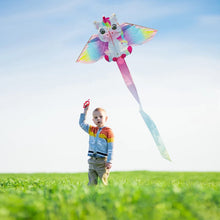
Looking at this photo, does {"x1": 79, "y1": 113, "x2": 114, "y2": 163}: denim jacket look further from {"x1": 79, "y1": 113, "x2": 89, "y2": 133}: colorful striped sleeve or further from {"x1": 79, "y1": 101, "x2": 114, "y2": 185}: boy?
{"x1": 79, "y1": 113, "x2": 89, "y2": 133}: colorful striped sleeve

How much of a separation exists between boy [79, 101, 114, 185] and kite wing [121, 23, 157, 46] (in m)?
2.03

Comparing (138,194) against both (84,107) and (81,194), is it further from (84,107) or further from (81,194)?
(84,107)

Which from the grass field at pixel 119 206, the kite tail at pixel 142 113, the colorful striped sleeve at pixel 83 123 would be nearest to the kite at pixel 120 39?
the kite tail at pixel 142 113

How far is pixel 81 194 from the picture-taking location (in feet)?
12.5

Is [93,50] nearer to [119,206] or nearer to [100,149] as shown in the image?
[100,149]

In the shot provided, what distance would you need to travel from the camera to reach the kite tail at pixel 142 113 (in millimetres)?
6820

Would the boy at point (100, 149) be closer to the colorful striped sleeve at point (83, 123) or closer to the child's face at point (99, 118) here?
the child's face at point (99, 118)

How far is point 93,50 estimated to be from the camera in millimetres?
7422

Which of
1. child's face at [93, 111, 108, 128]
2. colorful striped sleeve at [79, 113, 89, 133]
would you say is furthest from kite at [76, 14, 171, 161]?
colorful striped sleeve at [79, 113, 89, 133]

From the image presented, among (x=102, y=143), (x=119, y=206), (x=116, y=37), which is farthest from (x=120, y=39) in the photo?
(x=119, y=206)

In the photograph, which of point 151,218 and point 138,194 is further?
point 138,194

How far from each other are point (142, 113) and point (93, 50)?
2.10 m

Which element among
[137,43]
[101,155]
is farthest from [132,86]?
[101,155]

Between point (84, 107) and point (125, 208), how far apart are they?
12.7ft
